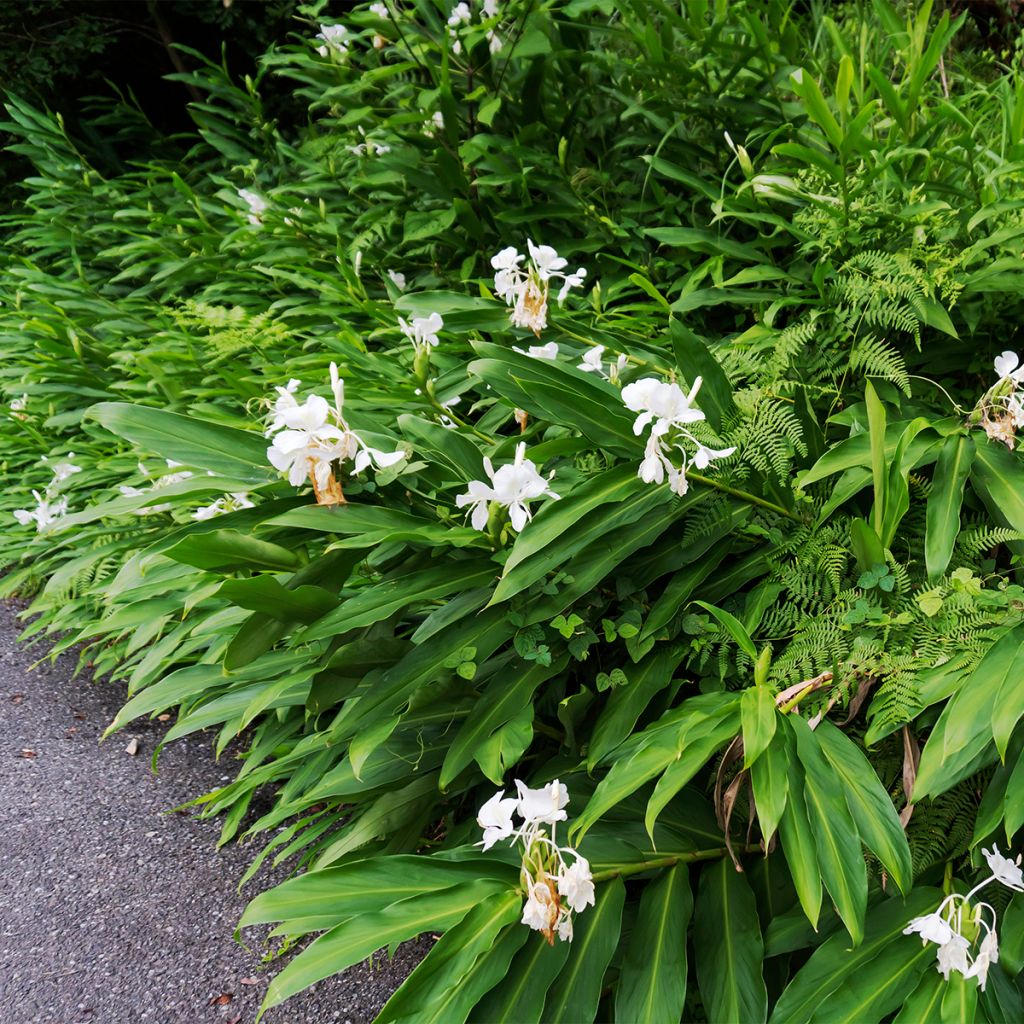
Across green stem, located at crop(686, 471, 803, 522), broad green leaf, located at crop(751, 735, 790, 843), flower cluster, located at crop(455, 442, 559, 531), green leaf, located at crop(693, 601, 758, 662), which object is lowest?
broad green leaf, located at crop(751, 735, 790, 843)

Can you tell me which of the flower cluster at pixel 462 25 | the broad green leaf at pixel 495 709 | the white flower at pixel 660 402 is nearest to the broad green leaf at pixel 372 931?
the broad green leaf at pixel 495 709

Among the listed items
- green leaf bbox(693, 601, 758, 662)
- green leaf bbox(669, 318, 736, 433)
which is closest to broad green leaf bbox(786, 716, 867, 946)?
green leaf bbox(693, 601, 758, 662)

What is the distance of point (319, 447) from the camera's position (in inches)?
49.1

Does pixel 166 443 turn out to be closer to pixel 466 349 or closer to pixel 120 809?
pixel 466 349

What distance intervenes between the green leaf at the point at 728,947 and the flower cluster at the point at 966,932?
0.21m

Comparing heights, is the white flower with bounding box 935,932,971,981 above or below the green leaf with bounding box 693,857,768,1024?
above

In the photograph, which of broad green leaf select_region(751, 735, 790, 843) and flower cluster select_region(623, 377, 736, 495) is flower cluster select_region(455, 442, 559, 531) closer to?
flower cluster select_region(623, 377, 736, 495)

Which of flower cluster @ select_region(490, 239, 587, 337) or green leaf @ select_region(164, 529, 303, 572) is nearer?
green leaf @ select_region(164, 529, 303, 572)

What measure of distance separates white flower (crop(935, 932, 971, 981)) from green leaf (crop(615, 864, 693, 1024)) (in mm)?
330

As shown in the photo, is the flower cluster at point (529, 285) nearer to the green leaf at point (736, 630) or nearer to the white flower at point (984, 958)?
the green leaf at point (736, 630)

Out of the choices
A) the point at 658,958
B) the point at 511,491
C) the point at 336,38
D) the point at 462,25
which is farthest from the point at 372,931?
the point at 336,38

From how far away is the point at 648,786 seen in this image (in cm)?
144

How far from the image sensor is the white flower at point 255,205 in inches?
137

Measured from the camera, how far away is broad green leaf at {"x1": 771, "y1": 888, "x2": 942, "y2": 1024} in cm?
119
